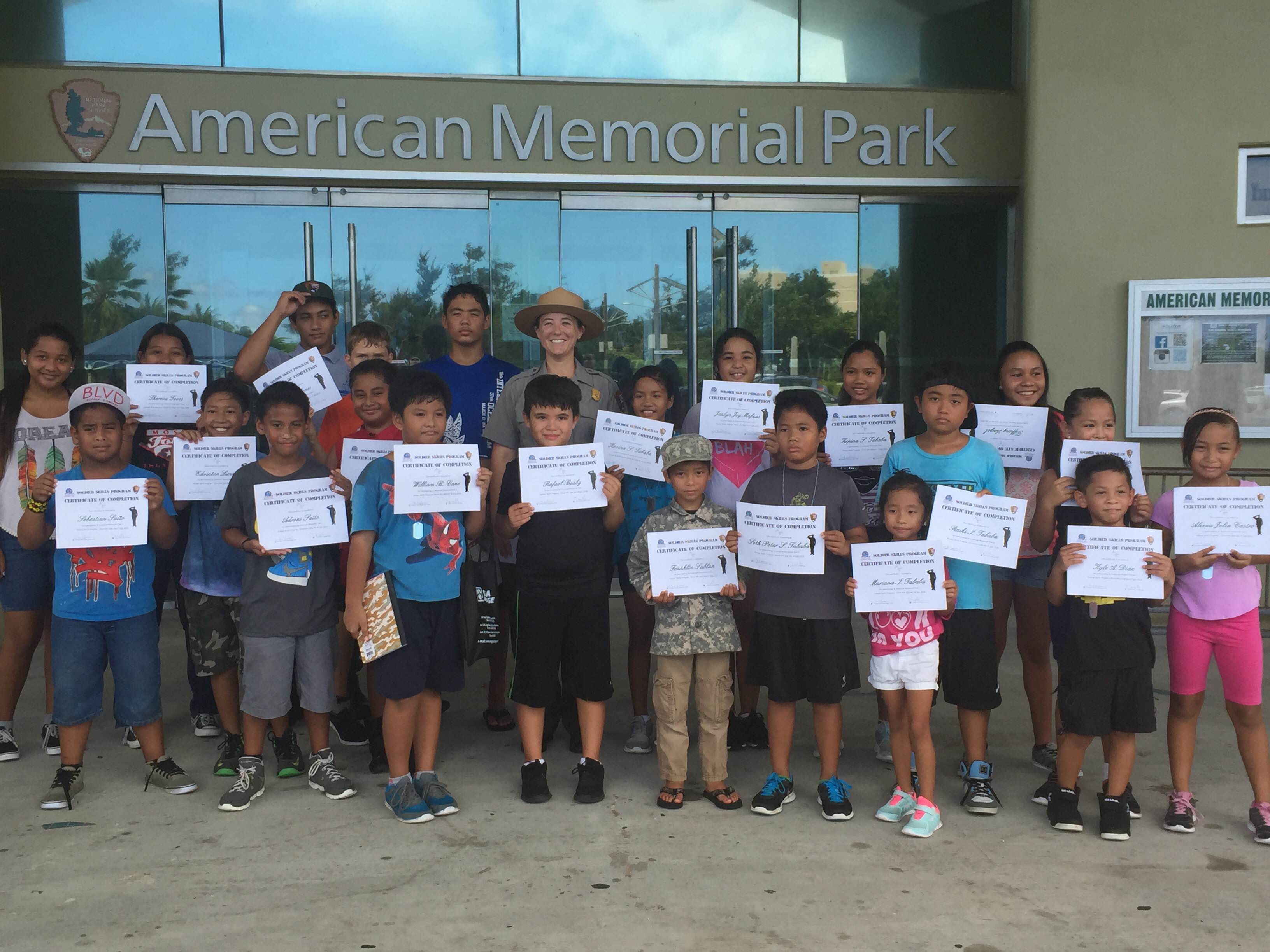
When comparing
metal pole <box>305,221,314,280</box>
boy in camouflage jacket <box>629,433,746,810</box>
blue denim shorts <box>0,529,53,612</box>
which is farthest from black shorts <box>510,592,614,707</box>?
metal pole <box>305,221,314,280</box>

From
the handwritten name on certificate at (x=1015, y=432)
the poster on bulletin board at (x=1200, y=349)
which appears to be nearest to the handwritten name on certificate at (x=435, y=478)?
the handwritten name on certificate at (x=1015, y=432)

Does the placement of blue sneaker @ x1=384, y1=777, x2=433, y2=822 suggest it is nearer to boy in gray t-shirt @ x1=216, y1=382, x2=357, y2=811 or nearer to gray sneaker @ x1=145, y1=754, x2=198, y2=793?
boy in gray t-shirt @ x1=216, y1=382, x2=357, y2=811

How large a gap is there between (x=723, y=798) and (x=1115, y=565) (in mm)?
1648

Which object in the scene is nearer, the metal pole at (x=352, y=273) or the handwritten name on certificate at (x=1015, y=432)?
the handwritten name on certificate at (x=1015, y=432)

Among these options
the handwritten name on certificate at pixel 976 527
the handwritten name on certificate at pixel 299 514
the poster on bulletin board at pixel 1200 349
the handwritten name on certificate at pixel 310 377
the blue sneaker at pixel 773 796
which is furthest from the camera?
the poster on bulletin board at pixel 1200 349

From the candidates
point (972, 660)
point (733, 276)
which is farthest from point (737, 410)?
point (733, 276)

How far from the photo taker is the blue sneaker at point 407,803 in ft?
12.5

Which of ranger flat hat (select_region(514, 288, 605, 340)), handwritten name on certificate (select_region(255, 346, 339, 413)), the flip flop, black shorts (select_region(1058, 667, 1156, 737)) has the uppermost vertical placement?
ranger flat hat (select_region(514, 288, 605, 340))

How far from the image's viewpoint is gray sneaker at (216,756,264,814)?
3926 mm

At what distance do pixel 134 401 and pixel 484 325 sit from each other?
1580mm

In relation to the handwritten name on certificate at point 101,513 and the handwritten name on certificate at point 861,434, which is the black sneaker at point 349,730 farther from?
the handwritten name on certificate at point 861,434

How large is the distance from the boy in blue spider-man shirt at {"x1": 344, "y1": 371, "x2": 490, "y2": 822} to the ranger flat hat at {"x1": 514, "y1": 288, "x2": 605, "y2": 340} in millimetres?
687

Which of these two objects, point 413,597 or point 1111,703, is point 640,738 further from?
point 1111,703

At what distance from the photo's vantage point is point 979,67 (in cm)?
802
